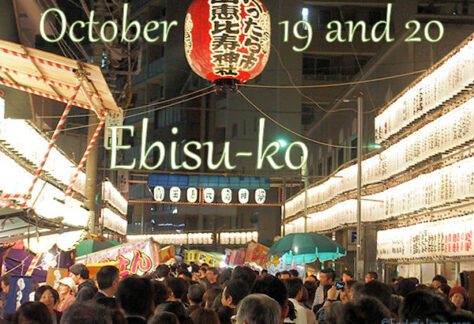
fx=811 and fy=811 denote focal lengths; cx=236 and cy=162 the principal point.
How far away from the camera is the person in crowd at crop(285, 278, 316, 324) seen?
29.9 ft

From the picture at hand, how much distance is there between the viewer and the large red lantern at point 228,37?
50.9ft

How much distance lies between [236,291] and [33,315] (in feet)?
10.6

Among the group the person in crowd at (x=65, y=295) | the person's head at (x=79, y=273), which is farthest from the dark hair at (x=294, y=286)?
the person's head at (x=79, y=273)

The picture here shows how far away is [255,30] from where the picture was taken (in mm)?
15742

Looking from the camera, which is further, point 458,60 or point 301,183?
point 301,183

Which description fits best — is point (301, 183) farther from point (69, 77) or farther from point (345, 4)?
point (69, 77)

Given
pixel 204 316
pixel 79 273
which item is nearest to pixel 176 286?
pixel 204 316

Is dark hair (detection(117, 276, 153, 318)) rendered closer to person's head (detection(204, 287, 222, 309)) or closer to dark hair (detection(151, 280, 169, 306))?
dark hair (detection(151, 280, 169, 306))

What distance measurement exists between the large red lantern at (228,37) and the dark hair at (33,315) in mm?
10058

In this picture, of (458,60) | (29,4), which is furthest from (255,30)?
(29,4)

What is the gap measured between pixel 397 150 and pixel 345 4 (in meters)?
32.4

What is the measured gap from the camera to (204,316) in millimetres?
7590

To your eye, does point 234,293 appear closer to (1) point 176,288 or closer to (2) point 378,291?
(1) point 176,288

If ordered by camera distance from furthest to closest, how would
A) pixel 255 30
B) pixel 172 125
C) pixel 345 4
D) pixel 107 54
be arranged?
pixel 172 125 < pixel 345 4 < pixel 107 54 < pixel 255 30
